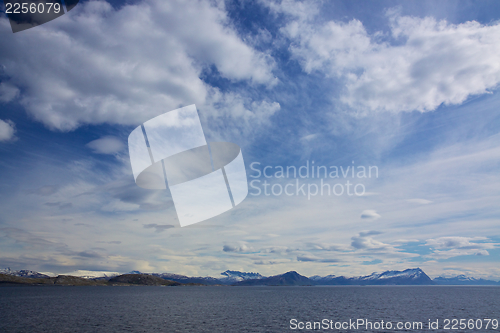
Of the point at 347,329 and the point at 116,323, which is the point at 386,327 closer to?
the point at 347,329

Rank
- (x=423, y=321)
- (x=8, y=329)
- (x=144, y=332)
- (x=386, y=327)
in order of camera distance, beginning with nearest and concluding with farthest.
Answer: (x=144, y=332) < (x=8, y=329) < (x=386, y=327) < (x=423, y=321)

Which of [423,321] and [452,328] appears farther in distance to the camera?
[423,321]

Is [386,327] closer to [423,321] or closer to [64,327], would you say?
[423,321]

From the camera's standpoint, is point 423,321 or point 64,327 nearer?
point 64,327

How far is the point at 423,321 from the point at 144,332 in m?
58.2

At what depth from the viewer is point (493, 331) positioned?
50.2 m

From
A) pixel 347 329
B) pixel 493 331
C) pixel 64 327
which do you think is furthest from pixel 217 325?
pixel 493 331

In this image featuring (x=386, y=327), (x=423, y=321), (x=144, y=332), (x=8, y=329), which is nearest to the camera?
(x=144, y=332)

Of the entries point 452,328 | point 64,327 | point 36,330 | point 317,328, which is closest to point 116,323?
point 64,327

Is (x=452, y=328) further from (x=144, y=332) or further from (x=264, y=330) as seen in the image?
(x=144, y=332)

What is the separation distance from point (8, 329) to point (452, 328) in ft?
268

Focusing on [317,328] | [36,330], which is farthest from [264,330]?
[36,330]

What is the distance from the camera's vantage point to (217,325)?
Answer: 5312cm

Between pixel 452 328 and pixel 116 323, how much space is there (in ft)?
215
